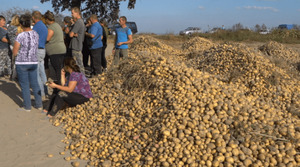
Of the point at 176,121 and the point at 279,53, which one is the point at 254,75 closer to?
the point at 176,121

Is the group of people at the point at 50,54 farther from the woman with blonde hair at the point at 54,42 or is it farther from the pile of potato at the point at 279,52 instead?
the pile of potato at the point at 279,52

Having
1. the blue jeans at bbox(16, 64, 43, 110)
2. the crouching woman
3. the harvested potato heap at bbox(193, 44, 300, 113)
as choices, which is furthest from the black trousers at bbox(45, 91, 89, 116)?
the harvested potato heap at bbox(193, 44, 300, 113)

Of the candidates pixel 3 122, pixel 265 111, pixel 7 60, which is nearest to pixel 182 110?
pixel 265 111

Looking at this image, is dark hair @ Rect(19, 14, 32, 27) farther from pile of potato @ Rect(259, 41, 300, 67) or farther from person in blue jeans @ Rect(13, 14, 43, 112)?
pile of potato @ Rect(259, 41, 300, 67)

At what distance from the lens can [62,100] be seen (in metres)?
4.07

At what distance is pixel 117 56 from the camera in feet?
18.8

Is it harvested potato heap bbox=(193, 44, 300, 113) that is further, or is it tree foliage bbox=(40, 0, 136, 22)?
tree foliage bbox=(40, 0, 136, 22)

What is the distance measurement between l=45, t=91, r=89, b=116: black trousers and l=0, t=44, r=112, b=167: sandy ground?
195 mm

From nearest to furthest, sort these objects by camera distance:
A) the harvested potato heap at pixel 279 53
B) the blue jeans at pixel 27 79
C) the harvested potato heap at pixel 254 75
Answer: the blue jeans at pixel 27 79, the harvested potato heap at pixel 254 75, the harvested potato heap at pixel 279 53

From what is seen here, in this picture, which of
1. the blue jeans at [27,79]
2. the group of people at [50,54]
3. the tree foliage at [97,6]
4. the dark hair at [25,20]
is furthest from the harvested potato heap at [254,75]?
the tree foliage at [97,6]

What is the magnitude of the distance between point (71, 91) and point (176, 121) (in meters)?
1.72

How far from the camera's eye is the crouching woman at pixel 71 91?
3.80 metres

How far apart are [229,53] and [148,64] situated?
7.95ft

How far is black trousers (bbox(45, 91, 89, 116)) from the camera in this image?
13.0ft
